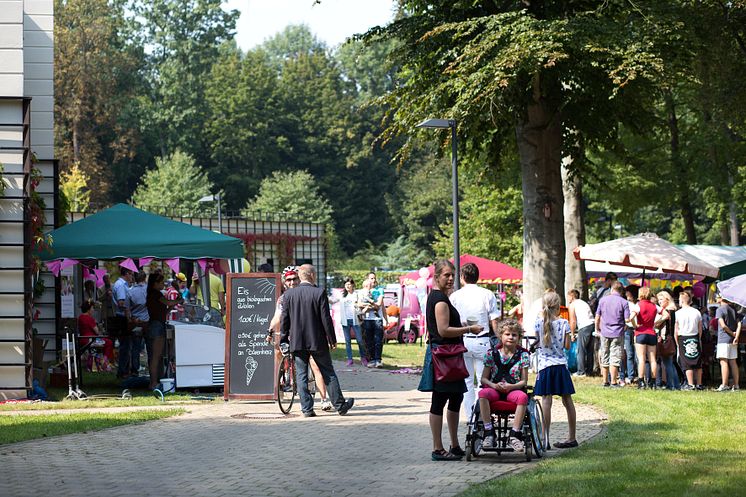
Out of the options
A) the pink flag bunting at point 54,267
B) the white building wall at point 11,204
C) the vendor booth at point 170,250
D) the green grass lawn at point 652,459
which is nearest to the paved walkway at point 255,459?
the green grass lawn at point 652,459

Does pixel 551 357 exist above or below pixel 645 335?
below

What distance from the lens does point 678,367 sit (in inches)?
823

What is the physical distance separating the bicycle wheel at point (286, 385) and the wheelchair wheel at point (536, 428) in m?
4.81

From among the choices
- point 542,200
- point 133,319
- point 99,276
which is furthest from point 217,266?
point 542,200

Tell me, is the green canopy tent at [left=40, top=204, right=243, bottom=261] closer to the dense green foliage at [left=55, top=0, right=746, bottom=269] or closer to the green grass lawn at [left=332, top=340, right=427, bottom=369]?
the dense green foliage at [left=55, top=0, right=746, bottom=269]

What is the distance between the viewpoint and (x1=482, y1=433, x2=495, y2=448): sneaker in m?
10.9

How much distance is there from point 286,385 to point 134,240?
3.58 meters

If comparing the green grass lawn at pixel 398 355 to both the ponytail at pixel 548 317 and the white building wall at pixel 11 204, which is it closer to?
the white building wall at pixel 11 204

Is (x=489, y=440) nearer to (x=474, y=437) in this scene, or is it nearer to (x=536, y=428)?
(x=536, y=428)

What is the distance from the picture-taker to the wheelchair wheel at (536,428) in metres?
11.0

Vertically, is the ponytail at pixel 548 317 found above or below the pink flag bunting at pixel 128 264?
below

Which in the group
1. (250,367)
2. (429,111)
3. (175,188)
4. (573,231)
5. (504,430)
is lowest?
(504,430)

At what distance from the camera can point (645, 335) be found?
63.6 feet

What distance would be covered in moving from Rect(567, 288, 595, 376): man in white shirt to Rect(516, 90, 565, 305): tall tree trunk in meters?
1.05
